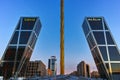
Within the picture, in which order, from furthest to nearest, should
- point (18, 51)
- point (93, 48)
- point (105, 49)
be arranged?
point (93, 48), point (18, 51), point (105, 49)

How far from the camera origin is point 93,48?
84.4 metres

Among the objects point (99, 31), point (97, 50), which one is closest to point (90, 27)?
point (99, 31)

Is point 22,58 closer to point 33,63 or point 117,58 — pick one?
point 33,63

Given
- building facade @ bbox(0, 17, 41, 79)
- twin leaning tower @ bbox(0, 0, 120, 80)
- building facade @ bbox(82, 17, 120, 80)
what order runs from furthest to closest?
building facade @ bbox(0, 17, 41, 79) < twin leaning tower @ bbox(0, 0, 120, 80) < building facade @ bbox(82, 17, 120, 80)

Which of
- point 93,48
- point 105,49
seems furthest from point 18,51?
Result: point 105,49

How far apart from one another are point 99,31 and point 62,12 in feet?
126

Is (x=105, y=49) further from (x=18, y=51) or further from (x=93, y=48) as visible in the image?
(x=18, y=51)

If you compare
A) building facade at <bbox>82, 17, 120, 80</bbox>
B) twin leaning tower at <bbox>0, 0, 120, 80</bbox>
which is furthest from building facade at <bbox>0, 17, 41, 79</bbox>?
building facade at <bbox>82, 17, 120, 80</bbox>

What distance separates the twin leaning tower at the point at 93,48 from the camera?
79375 mm

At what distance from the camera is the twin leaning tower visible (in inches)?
3125

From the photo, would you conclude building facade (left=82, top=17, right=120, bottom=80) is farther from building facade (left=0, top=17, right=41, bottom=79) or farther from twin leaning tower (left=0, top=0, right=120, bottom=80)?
building facade (left=0, top=17, right=41, bottom=79)

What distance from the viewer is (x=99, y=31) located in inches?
3305

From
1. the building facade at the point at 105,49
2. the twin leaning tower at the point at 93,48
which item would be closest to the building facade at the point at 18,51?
the twin leaning tower at the point at 93,48

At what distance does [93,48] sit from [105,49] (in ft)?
20.4
